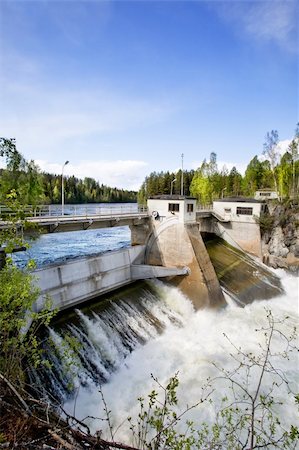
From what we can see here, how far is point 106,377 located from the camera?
450 inches

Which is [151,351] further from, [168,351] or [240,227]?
[240,227]

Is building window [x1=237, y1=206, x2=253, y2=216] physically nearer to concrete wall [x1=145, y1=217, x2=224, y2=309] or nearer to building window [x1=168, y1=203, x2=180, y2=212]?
concrete wall [x1=145, y1=217, x2=224, y2=309]

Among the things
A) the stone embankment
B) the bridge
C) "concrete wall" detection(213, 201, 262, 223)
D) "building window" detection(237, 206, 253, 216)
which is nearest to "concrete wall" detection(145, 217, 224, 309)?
the bridge

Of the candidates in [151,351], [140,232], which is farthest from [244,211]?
[151,351]

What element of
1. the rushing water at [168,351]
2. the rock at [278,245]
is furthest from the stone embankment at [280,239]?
the rushing water at [168,351]

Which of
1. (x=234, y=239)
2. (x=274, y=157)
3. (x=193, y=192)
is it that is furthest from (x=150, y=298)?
(x=193, y=192)

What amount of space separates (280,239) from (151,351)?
22.3m

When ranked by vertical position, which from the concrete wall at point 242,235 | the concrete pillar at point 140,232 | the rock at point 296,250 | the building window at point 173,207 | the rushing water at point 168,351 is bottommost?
the rushing water at point 168,351

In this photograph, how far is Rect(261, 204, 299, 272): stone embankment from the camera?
2998cm

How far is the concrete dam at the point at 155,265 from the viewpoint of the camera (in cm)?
1564

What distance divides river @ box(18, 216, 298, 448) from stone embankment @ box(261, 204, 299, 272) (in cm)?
977

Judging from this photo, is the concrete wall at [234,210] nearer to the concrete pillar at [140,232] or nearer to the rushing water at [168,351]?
the concrete pillar at [140,232]

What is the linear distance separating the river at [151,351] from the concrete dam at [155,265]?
2.65 ft

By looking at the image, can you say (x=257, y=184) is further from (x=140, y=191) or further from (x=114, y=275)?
(x=114, y=275)
